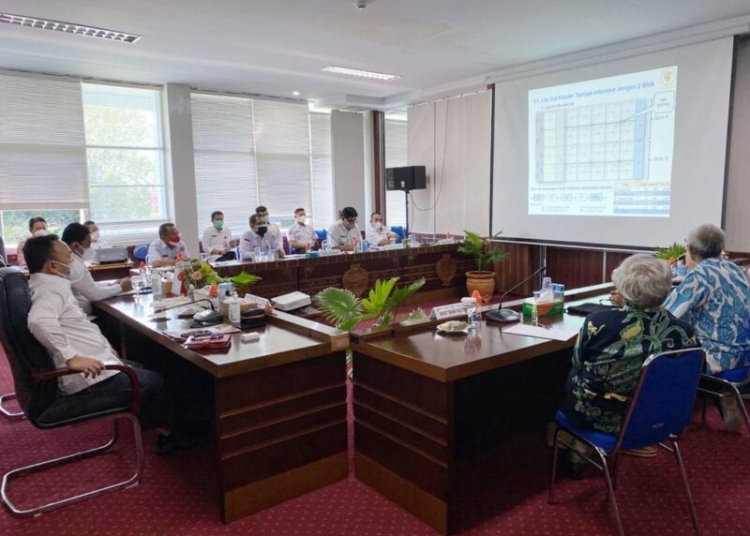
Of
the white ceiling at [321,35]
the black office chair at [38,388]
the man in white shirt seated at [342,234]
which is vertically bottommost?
the black office chair at [38,388]

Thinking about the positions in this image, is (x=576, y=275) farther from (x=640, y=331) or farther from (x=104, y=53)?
(x=104, y=53)

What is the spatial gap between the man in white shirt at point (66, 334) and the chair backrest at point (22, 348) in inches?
1.4

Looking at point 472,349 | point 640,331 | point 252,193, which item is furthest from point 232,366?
point 252,193

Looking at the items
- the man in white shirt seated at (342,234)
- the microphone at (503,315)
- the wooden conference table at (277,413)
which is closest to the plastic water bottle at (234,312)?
Result: the wooden conference table at (277,413)

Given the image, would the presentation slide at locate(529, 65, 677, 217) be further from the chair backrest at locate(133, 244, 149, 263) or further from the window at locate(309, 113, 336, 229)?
the chair backrest at locate(133, 244, 149, 263)

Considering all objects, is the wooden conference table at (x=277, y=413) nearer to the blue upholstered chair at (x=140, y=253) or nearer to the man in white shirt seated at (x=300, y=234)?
the blue upholstered chair at (x=140, y=253)

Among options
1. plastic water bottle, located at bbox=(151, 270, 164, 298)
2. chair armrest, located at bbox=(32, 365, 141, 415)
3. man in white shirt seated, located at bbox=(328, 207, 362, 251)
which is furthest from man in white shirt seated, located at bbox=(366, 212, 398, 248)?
chair armrest, located at bbox=(32, 365, 141, 415)

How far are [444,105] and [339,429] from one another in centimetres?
683

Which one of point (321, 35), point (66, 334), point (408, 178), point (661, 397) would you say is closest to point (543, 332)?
point (661, 397)

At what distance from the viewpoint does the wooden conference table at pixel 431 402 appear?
6.92ft

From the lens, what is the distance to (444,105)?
8.38m

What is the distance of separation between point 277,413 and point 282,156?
7.01 metres

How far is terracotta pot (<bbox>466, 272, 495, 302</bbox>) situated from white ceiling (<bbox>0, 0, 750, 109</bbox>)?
2617 mm

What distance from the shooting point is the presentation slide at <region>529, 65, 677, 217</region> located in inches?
217
